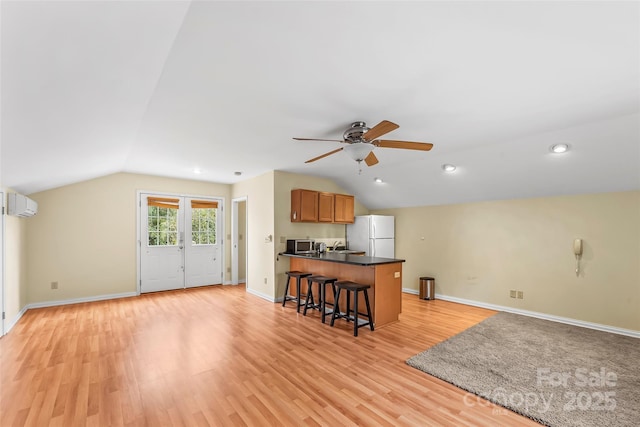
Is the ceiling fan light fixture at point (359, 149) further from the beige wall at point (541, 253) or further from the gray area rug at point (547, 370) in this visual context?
the beige wall at point (541, 253)

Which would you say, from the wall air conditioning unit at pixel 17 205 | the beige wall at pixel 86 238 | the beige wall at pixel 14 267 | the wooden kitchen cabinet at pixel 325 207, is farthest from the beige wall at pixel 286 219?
the beige wall at pixel 14 267

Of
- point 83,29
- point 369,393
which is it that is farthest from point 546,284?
point 83,29

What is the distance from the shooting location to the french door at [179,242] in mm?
5938

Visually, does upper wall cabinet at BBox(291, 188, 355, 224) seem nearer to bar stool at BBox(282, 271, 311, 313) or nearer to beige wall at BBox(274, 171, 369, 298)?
beige wall at BBox(274, 171, 369, 298)

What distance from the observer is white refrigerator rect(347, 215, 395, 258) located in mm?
6211

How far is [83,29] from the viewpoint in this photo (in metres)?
1.32

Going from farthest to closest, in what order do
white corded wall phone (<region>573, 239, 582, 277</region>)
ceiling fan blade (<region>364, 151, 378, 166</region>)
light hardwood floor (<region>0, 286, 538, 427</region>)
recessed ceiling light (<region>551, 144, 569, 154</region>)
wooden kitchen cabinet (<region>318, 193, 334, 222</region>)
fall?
1. wooden kitchen cabinet (<region>318, 193, 334, 222</region>)
2. white corded wall phone (<region>573, 239, 582, 277</region>)
3. recessed ceiling light (<region>551, 144, 569, 154</region>)
4. ceiling fan blade (<region>364, 151, 378, 166</region>)
5. light hardwood floor (<region>0, 286, 538, 427</region>)

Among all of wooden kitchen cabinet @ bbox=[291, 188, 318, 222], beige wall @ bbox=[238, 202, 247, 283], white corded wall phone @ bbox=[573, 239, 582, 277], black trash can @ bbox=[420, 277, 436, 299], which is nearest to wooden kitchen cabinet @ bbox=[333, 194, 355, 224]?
wooden kitchen cabinet @ bbox=[291, 188, 318, 222]

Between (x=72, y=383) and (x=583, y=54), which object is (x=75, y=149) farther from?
(x=583, y=54)

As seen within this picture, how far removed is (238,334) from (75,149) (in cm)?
291

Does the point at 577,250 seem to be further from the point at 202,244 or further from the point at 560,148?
the point at 202,244

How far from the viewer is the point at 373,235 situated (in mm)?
6195

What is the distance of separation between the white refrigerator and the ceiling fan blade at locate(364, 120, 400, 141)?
141 inches

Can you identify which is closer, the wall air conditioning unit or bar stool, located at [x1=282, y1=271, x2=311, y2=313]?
the wall air conditioning unit
